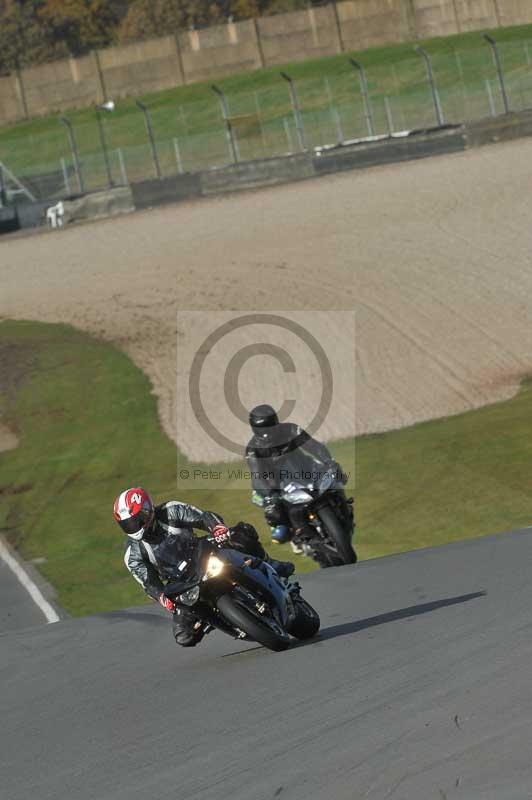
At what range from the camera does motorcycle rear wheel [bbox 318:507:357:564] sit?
A: 13.9 m

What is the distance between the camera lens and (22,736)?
354 inches

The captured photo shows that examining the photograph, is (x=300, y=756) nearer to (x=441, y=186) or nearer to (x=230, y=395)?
(x=230, y=395)

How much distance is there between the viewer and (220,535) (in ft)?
31.1

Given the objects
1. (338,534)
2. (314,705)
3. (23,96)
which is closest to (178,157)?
(23,96)

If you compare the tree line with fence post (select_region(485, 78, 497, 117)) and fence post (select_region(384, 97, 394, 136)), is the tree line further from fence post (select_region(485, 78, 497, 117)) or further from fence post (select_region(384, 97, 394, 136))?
fence post (select_region(485, 78, 497, 117))

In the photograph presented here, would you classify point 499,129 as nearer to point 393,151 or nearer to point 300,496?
point 393,151

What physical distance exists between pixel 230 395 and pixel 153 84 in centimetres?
5390

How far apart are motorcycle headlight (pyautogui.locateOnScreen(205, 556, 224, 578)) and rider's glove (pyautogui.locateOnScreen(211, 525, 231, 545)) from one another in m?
0.13

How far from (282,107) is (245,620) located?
56705 mm

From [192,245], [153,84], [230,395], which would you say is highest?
[153,84]

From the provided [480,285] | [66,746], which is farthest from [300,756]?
[480,285]

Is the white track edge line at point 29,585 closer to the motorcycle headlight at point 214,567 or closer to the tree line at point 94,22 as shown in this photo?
the motorcycle headlight at point 214,567

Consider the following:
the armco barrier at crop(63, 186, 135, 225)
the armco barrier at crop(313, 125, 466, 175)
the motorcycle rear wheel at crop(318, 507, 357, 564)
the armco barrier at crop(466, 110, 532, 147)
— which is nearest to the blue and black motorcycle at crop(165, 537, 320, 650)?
the motorcycle rear wheel at crop(318, 507, 357, 564)

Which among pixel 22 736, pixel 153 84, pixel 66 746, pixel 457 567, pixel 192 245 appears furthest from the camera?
pixel 153 84
